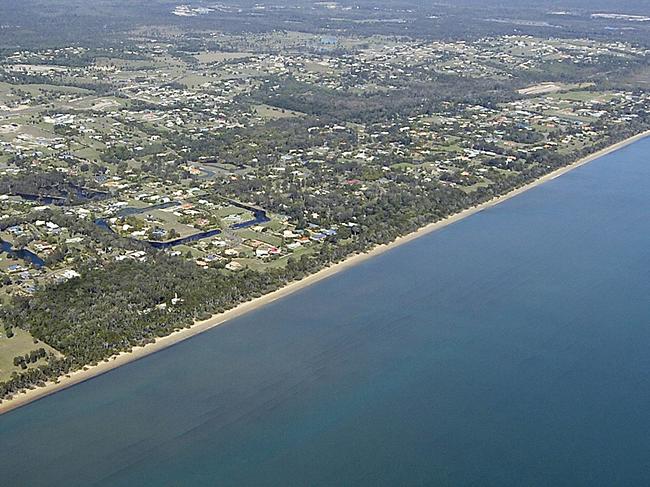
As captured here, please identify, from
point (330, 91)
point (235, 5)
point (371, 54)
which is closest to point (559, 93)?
point (330, 91)

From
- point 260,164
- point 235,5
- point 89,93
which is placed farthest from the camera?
point 235,5


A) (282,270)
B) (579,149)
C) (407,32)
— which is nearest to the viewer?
(282,270)

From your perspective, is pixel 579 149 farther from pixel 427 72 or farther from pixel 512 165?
pixel 427 72

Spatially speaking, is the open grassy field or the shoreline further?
the open grassy field

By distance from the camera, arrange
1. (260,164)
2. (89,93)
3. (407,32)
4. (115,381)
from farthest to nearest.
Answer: (407,32)
(89,93)
(260,164)
(115,381)

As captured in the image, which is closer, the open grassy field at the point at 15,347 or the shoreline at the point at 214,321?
the shoreline at the point at 214,321

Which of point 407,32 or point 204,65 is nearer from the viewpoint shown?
point 204,65

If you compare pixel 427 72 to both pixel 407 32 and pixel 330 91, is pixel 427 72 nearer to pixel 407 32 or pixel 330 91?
pixel 330 91

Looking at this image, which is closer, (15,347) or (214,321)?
(15,347)

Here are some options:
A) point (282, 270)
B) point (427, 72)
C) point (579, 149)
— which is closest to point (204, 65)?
point (427, 72)
